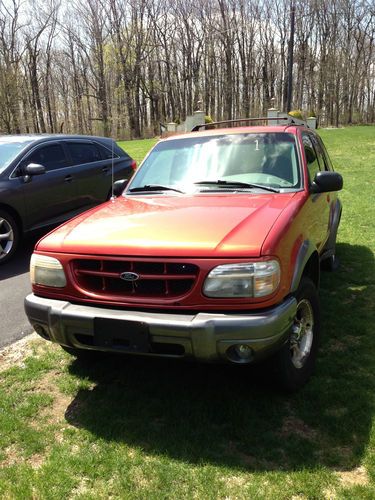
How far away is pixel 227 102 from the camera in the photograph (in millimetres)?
52781

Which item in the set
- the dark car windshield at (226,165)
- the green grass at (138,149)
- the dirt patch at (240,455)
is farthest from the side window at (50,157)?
the green grass at (138,149)

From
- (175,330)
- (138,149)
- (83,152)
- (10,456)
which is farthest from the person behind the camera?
(138,149)

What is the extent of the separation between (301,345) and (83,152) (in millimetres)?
5857

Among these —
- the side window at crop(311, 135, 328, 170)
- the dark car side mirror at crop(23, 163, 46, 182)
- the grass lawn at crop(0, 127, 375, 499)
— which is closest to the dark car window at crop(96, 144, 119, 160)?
the dark car side mirror at crop(23, 163, 46, 182)

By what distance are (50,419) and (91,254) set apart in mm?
1144

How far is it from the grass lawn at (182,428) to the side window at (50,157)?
3.79 m

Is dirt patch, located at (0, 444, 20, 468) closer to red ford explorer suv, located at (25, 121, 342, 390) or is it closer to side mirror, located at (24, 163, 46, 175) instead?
red ford explorer suv, located at (25, 121, 342, 390)

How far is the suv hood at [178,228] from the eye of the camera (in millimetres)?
2715

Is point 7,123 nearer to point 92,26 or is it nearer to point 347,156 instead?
point 92,26

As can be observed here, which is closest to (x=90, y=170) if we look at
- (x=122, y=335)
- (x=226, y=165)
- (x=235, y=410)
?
(x=226, y=165)

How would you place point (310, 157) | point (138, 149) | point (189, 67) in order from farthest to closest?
point (189, 67), point (138, 149), point (310, 157)

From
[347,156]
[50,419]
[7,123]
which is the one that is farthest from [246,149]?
[7,123]

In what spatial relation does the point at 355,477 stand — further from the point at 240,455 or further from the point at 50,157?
the point at 50,157

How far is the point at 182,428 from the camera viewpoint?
9.44 ft
